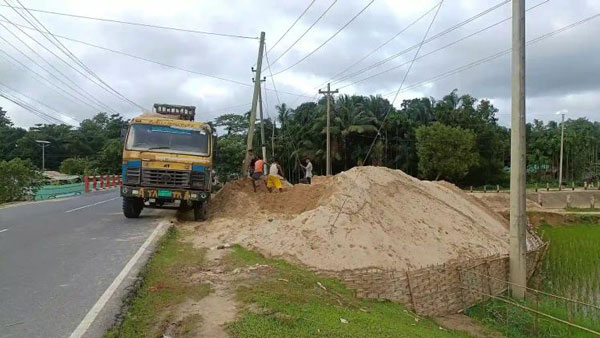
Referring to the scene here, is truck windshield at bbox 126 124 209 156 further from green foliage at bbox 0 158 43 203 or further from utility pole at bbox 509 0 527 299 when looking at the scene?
green foliage at bbox 0 158 43 203

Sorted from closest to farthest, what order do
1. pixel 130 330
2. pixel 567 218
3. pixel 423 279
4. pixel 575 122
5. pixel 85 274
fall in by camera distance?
pixel 130 330, pixel 85 274, pixel 423 279, pixel 567 218, pixel 575 122

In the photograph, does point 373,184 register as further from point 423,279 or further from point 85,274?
point 85,274

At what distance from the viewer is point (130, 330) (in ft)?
17.9

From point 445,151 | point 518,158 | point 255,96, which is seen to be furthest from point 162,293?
point 445,151

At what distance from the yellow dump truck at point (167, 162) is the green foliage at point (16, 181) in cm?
1274

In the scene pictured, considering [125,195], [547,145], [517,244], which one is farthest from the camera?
[547,145]

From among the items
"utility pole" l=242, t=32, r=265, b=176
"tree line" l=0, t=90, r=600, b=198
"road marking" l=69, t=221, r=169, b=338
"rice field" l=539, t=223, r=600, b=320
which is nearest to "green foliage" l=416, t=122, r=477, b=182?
"tree line" l=0, t=90, r=600, b=198

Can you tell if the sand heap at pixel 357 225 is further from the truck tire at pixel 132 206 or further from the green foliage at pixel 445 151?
the green foliage at pixel 445 151

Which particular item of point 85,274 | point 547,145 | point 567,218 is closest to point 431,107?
point 547,145

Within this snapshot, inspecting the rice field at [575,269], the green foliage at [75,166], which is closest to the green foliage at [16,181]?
the rice field at [575,269]

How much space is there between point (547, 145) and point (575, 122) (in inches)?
1242

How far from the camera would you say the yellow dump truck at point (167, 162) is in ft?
45.8

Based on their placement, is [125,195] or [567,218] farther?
[567,218]

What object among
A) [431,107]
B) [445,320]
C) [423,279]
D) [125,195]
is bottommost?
[445,320]
